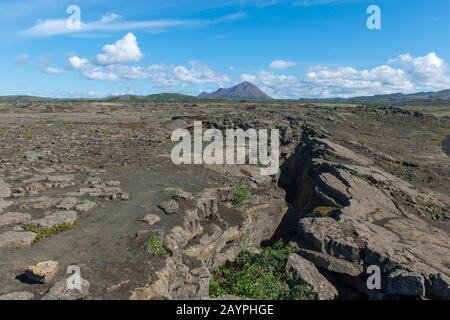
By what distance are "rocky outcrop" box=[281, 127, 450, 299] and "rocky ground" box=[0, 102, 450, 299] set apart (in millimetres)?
68

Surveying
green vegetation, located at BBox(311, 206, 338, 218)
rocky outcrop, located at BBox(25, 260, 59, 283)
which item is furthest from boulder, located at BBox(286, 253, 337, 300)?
rocky outcrop, located at BBox(25, 260, 59, 283)

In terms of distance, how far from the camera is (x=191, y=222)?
2027 cm

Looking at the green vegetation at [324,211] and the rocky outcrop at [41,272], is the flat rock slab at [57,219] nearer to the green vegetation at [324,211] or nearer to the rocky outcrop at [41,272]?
the rocky outcrop at [41,272]

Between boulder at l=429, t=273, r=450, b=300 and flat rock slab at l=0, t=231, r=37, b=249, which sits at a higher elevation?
flat rock slab at l=0, t=231, r=37, b=249

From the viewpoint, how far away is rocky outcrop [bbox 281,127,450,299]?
16984 mm

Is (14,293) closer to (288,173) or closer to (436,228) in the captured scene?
(436,228)

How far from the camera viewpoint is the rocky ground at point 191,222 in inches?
583

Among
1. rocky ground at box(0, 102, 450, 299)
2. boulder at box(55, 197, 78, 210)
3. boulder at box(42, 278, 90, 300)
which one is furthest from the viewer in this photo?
boulder at box(55, 197, 78, 210)

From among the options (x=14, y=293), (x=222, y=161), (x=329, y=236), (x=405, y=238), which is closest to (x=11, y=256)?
(x=14, y=293)

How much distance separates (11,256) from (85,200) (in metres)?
6.26

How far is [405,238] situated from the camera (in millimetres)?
21406

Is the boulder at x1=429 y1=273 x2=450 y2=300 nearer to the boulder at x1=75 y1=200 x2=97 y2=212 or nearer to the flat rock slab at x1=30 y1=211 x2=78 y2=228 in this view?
the flat rock slab at x1=30 y1=211 x2=78 y2=228

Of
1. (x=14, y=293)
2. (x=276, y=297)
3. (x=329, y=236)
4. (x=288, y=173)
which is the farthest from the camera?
(x=288, y=173)
